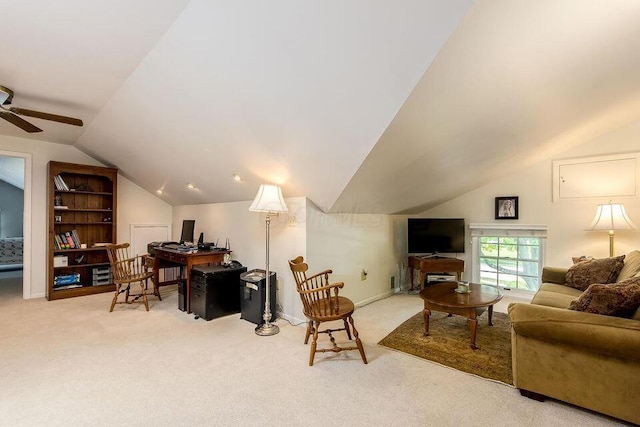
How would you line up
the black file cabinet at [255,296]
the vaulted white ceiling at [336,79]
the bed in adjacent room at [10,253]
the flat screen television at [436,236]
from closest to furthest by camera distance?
the vaulted white ceiling at [336,79] < the black file cabinet at [255,296] < the flat screen television at [436,236] < the bed in adjacent room at [10,253]

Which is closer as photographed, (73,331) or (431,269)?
(73,331)

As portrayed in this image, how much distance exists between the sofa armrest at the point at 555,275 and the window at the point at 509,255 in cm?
84

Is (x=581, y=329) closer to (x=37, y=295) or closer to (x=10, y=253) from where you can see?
(x=37, y=295)

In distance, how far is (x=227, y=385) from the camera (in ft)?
6.75

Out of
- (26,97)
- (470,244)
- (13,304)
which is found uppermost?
(26,97)

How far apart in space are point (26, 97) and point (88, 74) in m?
1.02

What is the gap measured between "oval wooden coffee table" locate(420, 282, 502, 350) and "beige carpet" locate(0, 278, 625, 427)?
20.4 inches

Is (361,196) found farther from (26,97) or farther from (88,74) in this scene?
(26,97)

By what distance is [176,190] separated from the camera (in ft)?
15.8

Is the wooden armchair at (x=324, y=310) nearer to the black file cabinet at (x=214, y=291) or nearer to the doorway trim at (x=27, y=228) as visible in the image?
the black file cabinet at (x=214, y=291)

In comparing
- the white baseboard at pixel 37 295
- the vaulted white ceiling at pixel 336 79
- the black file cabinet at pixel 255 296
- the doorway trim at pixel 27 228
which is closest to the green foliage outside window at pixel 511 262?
the vaulted white ceiling at pixel 336 79

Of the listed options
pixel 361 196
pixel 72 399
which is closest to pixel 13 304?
pixel 72 399

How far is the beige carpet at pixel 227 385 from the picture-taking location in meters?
1.73

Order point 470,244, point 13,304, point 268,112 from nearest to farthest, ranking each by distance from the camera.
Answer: point 268,112, point 13,304, point 470,244
